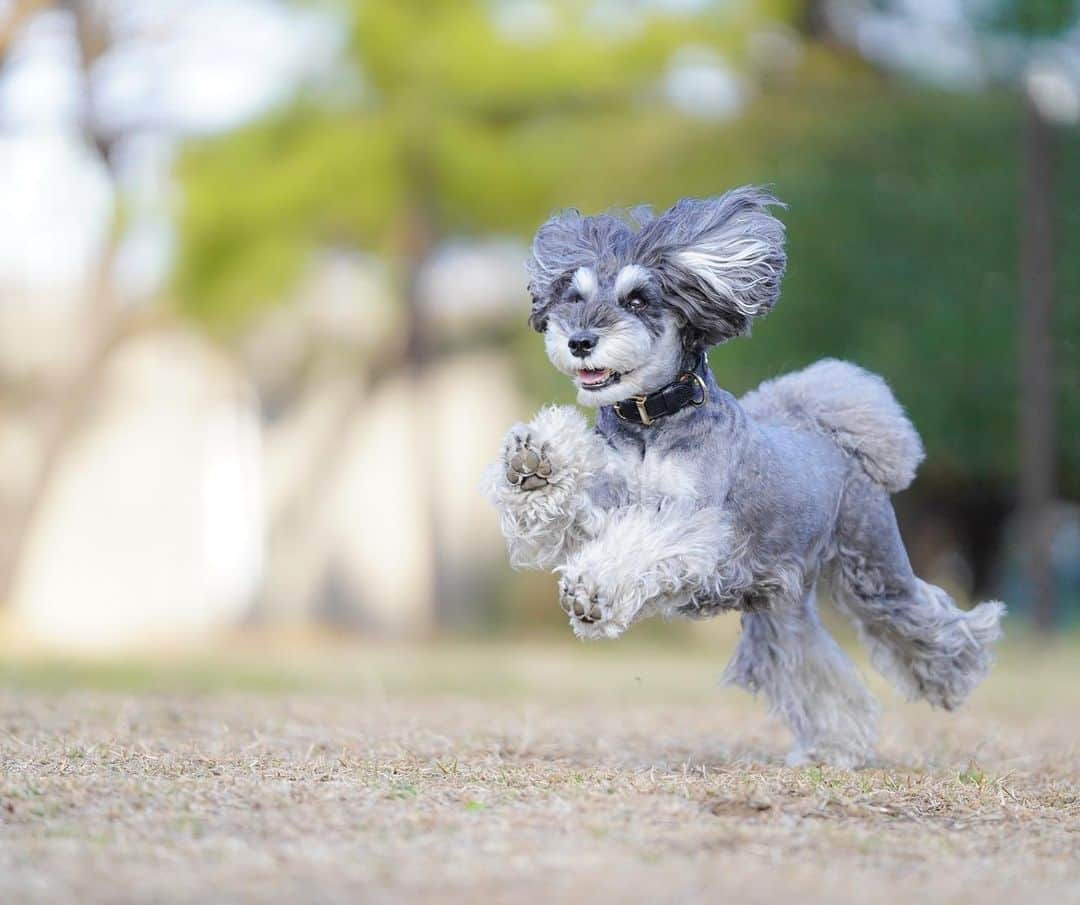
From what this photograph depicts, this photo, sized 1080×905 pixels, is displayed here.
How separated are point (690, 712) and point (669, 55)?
438 inches

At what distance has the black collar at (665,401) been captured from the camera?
5418 mm

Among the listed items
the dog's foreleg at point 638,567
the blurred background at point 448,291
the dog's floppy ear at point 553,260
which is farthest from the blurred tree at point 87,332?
the dog's foreleg at point 638,567

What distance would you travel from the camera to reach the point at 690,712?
9.41 meters

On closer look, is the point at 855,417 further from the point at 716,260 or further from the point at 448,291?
the point at 448,291

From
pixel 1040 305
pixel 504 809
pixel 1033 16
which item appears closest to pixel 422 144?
pixel 1033 16

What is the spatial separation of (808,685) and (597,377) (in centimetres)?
167

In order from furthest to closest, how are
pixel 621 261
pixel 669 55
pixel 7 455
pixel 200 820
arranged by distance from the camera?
pixel 7 455, pixel 669 55, pixel 621 261, pixel 200 820

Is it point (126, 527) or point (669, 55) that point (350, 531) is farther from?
point (669, 55)

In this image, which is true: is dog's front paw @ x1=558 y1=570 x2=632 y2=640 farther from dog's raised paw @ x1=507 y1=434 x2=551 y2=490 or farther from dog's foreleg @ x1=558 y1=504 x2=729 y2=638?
dog's raised paw @ x1=507 y1=434 x2=551 y2=490

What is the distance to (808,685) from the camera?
20.2ft

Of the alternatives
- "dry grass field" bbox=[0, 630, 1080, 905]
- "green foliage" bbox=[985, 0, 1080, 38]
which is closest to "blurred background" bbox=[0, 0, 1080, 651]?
"green foliage" bbox=[985, 0, 1080, 38]

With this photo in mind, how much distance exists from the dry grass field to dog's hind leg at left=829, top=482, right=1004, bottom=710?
1.22 feet

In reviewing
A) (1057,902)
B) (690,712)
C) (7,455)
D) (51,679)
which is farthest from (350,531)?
(1057,902)

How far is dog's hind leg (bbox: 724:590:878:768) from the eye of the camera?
6.12m
